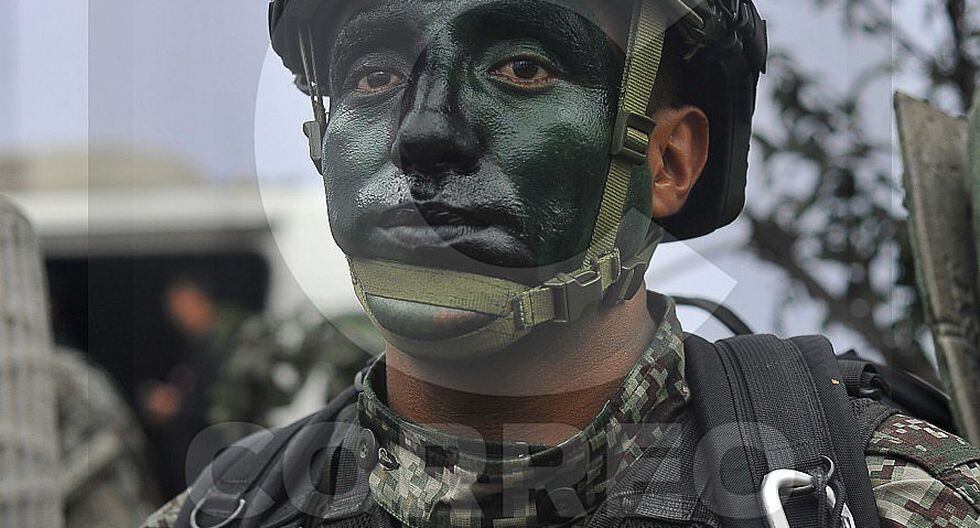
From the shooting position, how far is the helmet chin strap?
1.64 meters

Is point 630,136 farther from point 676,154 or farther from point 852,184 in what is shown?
point 852,184

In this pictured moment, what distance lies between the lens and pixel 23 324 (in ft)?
8.38

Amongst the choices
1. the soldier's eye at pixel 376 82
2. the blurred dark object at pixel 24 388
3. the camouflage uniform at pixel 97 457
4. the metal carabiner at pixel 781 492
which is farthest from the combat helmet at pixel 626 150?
the camouflage uniform at pixel 97 457

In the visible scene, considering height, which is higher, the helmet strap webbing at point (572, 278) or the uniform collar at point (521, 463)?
the helmet strap webbing at point (572, 278)

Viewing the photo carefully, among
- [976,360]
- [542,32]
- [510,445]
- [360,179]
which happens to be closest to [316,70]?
[360,179]

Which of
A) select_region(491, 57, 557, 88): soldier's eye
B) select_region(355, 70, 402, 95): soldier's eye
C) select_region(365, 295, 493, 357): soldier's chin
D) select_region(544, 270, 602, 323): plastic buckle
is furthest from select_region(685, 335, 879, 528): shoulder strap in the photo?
select_region(355, 70, 402, 95): soldier's eye

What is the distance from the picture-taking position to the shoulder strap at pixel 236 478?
1.98 m

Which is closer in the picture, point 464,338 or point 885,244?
point 464,338

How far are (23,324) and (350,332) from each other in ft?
2.11

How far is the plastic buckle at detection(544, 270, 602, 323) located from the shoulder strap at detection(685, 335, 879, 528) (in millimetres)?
249

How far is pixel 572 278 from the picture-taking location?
1686 millimetres

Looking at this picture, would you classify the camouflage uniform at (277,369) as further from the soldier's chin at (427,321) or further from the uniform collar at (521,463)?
the soldier's chin at (427,321)

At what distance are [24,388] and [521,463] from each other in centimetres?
127

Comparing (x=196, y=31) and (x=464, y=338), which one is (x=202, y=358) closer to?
(x=196, y=31)
